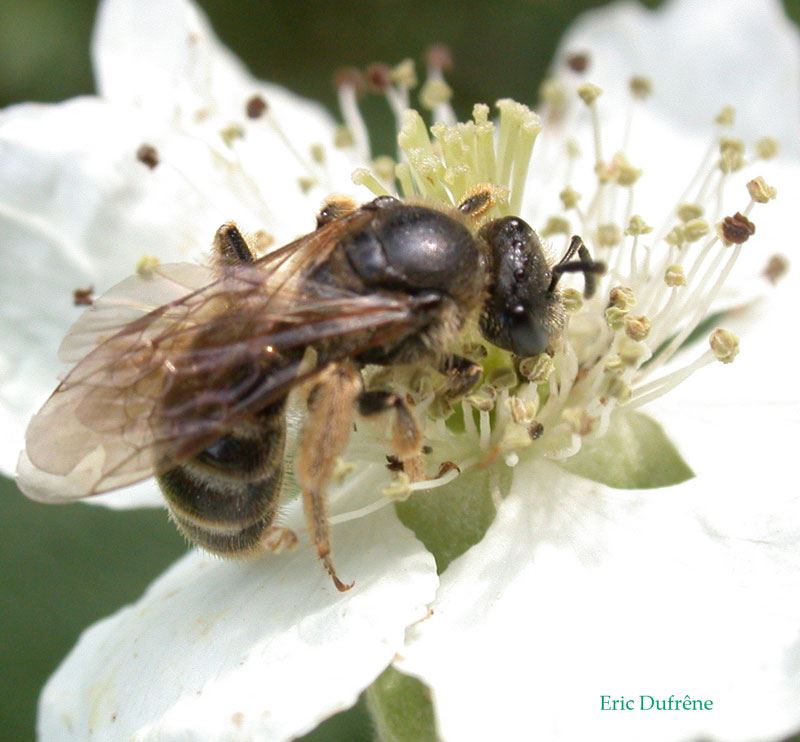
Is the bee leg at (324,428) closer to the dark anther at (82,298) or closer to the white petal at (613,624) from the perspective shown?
the white petal at (613,624)

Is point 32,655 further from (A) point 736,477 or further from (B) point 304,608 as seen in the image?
(A) point 736,477

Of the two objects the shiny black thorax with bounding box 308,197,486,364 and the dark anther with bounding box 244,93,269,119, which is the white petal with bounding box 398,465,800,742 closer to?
the shiny black thorax with bounding box 308,197,486,364

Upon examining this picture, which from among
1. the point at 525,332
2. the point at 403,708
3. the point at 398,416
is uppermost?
the point at 525,332

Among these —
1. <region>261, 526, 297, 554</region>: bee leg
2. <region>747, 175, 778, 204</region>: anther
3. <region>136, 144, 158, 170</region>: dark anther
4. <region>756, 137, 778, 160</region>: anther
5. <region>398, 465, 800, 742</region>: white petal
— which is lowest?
<region>261, 526, 297, 554</region>: bee leg

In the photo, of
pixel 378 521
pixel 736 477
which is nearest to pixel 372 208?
pixel 378 521

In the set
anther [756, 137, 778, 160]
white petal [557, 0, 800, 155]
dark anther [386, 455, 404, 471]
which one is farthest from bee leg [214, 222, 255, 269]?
white petal [557, 0, 800, 155]

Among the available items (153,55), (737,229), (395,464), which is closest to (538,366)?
(395,464)

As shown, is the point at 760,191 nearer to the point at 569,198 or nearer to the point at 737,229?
the point at 737,229
